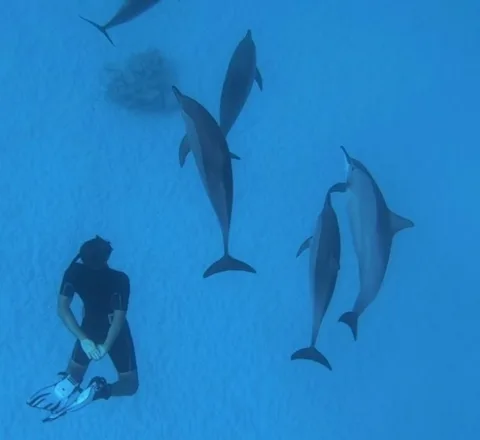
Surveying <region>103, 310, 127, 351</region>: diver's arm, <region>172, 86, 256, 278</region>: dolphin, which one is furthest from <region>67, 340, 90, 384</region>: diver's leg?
<region>172, 86, 256, 278</region>: dolphin

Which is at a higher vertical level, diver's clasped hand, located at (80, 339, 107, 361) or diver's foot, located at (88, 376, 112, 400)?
diver's clasped hand, located at (80, 339, 107, 361)

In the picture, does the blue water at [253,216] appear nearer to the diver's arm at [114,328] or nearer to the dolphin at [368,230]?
the diver's arm at [114,328]

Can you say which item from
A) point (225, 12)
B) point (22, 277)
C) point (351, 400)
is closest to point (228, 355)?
point (351, 400)

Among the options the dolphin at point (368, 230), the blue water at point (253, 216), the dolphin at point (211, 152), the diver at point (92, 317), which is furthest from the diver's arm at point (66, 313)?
the blue water at point (253, 216)

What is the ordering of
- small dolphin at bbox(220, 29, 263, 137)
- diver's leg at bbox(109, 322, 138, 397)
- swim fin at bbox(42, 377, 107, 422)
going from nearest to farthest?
1. small dolphin at bbox(220, 29, 263, 137)
2. swim fin at bbox(42, 377, 107, 422)
3. diver's leg at bbox(109, 322, 138, 397)

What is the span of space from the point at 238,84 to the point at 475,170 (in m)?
5.17

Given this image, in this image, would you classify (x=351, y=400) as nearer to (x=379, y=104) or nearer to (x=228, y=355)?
(x=228, y=355)

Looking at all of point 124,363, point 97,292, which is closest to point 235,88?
point 97,292

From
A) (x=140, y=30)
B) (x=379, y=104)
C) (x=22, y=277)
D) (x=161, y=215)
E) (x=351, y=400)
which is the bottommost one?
(x=351, y=400)

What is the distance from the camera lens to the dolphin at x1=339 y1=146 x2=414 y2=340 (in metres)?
2.99

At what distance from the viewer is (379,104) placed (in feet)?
24.5

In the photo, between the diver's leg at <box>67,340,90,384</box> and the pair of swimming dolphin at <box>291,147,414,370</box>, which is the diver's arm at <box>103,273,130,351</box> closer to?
the diver's leg at <box>67,340,90,384</box>

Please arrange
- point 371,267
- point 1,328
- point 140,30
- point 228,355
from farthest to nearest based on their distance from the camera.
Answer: point 140,30 → point 228,355 → point 1,328 → point 371,267

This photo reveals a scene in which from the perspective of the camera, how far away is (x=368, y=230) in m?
3.01
